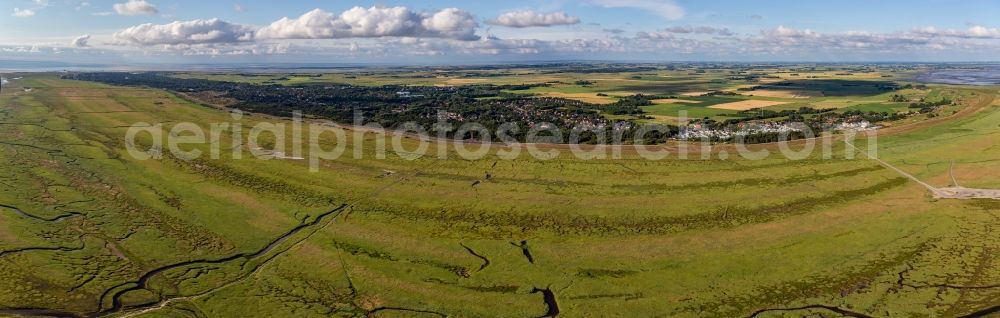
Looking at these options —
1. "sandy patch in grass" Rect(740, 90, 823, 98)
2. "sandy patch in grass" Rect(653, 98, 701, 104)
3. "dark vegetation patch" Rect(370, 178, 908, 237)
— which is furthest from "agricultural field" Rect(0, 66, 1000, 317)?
"sandy patch in grass" Rect(740, 90, 823, 98)

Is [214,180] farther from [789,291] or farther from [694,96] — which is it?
[694,96]

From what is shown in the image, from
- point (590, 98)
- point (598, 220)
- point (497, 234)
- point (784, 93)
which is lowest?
point (497, 234)

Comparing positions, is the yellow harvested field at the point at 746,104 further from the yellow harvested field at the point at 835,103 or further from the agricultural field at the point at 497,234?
the agricultural field at the point at 497,234

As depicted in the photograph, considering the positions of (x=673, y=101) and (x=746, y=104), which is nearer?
(x=746, y=104)

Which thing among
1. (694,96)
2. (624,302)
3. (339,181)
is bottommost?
(624,302)

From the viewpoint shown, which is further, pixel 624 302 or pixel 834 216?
pixel 834 216

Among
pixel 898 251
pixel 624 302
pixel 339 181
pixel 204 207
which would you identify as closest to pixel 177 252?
pixel 204 207

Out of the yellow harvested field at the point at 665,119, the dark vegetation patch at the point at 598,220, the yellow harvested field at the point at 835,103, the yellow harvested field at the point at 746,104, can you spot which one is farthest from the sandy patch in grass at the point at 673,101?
the dark vegetation patch at the point at 598,220

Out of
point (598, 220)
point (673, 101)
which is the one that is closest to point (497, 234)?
point (598, 220)

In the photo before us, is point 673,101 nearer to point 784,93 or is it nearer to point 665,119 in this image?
point 665,119
